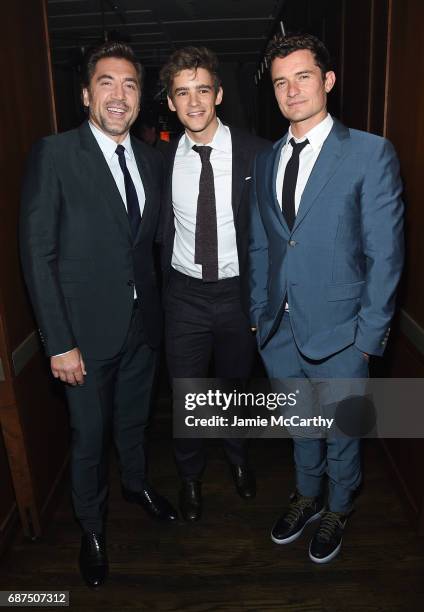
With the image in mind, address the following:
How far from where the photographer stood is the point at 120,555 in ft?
7.89

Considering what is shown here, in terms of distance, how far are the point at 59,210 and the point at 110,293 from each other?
0.40 meters

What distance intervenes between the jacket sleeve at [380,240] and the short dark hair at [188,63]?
864 millimetres

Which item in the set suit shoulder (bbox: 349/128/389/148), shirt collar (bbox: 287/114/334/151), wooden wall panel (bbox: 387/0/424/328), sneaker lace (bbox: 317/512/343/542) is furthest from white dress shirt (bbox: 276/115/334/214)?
sneaker lace (bbox: 317/512/343/542)

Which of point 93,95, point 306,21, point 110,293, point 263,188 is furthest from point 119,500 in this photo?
point 306,21

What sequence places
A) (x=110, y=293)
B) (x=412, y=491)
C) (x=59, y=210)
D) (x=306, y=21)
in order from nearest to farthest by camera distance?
(x=59, y=210) → (x=110, y=293) → (x=412, y=491) → (x=306, y=21)

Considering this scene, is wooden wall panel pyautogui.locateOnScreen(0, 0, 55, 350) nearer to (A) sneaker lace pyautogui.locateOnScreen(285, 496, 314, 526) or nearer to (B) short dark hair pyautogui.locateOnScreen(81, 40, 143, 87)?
(B) short dark hair pyautogui.locateOnScreen(81, 40, 143, 87)

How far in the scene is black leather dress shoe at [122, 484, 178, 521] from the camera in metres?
2.61

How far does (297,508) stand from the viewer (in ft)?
8.29

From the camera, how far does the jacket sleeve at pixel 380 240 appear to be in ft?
6.33

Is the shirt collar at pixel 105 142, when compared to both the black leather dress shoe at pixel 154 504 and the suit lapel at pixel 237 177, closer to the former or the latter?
the suit lapel at pixel 237 177

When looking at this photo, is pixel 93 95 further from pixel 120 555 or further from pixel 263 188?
pixel 120 555

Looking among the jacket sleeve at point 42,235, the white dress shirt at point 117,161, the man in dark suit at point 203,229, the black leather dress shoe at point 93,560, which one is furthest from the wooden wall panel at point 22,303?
the man in dark suit at point 203,229

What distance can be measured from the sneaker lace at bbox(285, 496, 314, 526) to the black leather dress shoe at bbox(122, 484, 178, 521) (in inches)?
22.8

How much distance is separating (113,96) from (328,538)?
2158 millimetres
